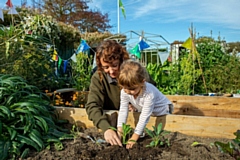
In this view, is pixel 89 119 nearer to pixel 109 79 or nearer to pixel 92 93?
pixel 92 93

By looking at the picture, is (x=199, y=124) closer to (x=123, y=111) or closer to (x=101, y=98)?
(x=123, y=111)

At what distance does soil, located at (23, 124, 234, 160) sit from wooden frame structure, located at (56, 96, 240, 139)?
0.31ft

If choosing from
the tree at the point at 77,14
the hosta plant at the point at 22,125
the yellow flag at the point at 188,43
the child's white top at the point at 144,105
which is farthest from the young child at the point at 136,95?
the tree at the point at 77,14

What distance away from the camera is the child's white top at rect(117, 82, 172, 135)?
71.6 inches

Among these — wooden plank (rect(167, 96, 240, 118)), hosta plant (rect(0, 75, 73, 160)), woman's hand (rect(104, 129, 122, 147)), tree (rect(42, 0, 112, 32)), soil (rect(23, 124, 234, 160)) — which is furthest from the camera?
tree (rect(42, 0, 112, 32))

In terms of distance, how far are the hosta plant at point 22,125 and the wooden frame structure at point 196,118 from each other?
0.79ft

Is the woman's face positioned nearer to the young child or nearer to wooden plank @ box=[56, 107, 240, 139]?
the young child

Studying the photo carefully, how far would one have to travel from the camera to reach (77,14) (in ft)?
56.7

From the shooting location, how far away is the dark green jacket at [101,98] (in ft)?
6.67

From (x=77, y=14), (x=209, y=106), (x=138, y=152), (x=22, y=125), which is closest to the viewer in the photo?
(x=138, y=152)

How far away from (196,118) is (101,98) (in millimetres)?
892

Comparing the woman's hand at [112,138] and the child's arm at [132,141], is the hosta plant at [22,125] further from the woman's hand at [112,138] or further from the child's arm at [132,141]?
the child's arm at [132,141]

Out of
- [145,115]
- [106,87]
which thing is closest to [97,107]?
[106,87]

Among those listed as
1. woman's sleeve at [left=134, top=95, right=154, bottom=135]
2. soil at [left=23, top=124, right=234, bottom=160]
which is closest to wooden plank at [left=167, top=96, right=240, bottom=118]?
soil at [left=23, top=124, right=234, bottom=160]
